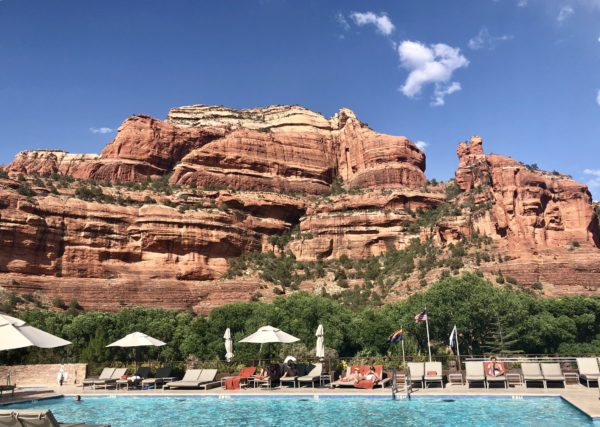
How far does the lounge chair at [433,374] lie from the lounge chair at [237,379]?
23.8 feet

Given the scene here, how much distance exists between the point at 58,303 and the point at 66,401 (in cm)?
3611

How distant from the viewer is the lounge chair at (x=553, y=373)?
17234mm

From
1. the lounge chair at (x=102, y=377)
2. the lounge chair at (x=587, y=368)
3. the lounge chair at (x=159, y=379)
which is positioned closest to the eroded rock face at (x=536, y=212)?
the lounge chair at (x=587, y=368)

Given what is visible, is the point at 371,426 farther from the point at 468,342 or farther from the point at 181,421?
the point at 468,342

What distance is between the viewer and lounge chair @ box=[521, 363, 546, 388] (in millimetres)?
17438

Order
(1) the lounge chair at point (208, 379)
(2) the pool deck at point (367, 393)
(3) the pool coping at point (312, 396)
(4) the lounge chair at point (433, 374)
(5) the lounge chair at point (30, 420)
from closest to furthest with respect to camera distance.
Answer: (5) the lounge chair at point (30, 420) → (2) the pool deck at point (367, 393) → (3) the pool coping at point (312, 396) → (4) the lounge chair at point (433, 374) → (1) the lounge chair at point (208, 379)

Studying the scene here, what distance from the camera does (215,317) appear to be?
36031mm

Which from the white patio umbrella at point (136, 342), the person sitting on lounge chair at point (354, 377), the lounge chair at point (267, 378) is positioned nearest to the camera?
the person sitting on lounge chair at point (354, 377)

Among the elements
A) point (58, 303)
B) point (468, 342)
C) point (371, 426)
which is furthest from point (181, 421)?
point (58, 303)

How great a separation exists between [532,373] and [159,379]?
15153 millimetres

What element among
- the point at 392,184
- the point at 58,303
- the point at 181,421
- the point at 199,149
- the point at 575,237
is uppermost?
the point at 199,149

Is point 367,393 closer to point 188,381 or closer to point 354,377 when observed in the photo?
point 354,377

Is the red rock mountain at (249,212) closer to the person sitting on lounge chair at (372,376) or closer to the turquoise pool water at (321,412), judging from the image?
the person sitting on lounge chair at (372,376)

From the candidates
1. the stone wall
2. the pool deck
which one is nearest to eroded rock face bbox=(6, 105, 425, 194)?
the stone wall
